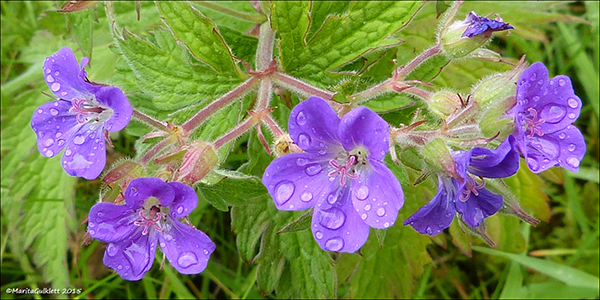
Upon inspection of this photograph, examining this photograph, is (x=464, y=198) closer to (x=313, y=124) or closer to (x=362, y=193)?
(x=362, y=193)

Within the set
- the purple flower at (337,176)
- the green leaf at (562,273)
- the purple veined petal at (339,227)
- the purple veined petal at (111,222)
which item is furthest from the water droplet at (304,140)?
the green leaf at (562,273)

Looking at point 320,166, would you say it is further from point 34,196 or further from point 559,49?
point 559,49

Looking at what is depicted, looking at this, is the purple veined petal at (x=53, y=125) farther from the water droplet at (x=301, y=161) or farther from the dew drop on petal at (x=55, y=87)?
the water droplet at (x=301, y=161)

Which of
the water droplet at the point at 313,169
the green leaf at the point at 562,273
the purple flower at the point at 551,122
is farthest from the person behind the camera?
the green leaf at the point at 562,273

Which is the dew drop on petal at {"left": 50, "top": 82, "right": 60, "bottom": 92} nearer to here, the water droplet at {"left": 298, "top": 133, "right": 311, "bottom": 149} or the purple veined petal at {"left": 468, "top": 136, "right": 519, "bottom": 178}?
the water droplet at {"left": 298, "top": 133, "right": 311, "bottom": 149}

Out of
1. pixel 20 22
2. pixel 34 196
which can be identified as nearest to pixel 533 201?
pixel 34 196
